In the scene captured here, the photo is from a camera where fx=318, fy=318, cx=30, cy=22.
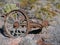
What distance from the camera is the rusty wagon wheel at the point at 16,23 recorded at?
920cm

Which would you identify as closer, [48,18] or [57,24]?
[57,24]

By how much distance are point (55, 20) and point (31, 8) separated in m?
1.85

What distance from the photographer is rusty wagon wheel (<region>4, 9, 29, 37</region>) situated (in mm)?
9203

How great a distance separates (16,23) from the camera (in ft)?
30.8

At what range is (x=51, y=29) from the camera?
10305mm

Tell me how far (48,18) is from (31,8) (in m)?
1.38

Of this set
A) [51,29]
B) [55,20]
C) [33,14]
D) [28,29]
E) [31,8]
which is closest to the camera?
[28,29]

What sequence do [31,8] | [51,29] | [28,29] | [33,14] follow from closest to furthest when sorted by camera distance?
[28,29], [51,29], [33,14], [31,8]

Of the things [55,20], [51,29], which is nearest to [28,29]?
[51,29]

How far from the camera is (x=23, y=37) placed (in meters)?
9.25

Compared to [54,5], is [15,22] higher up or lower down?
higher up

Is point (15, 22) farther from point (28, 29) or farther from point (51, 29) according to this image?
A: point (51, 29)

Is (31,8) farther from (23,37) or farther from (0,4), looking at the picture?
(23,37)

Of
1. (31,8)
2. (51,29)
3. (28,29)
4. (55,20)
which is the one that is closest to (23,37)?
(28,29)
